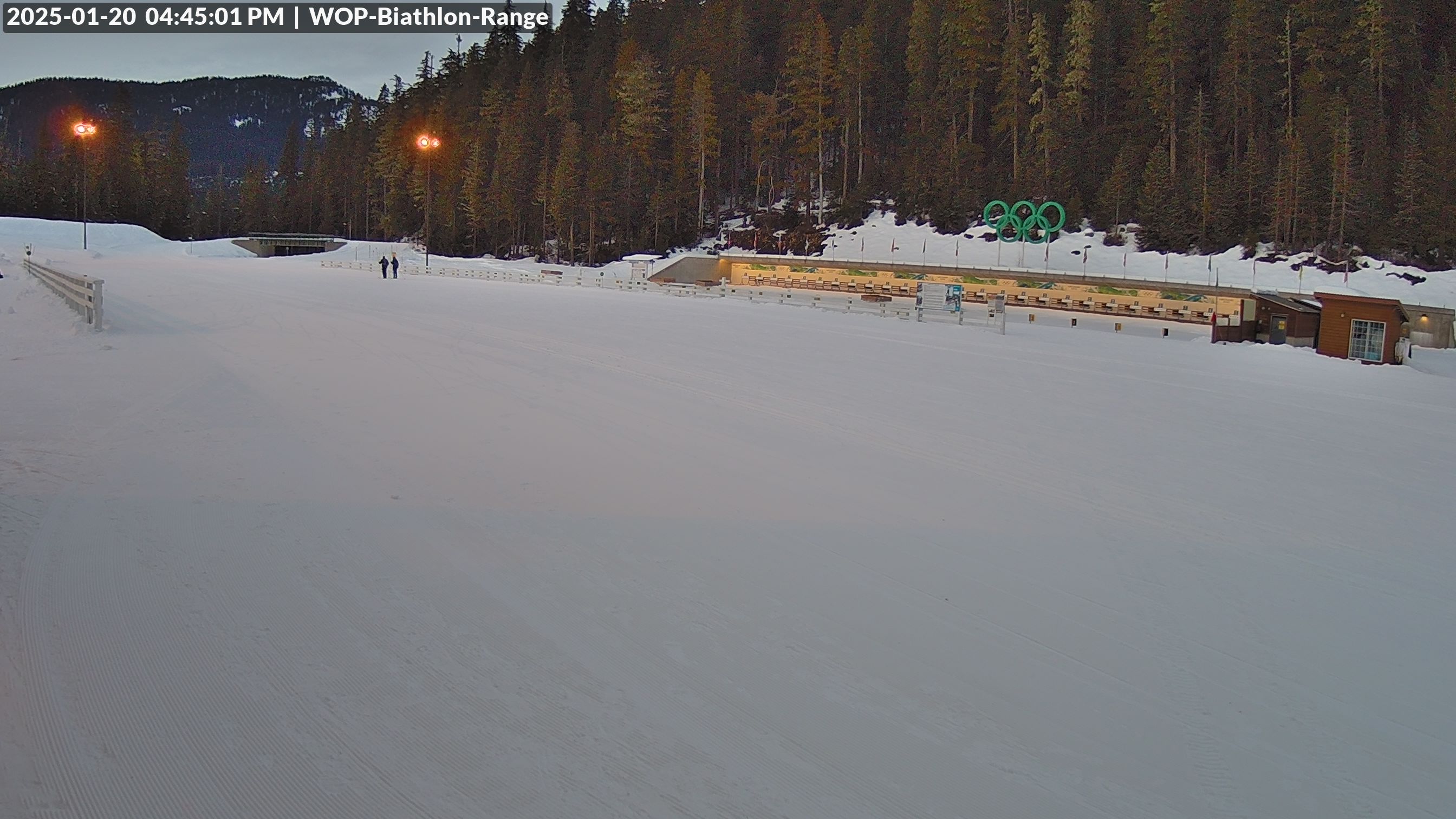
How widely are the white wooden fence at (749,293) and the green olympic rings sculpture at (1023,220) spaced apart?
14915 mm

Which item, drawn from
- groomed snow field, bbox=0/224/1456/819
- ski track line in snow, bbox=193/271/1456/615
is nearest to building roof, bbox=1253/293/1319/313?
ski track line in snow, bbox=193/271/1456/615

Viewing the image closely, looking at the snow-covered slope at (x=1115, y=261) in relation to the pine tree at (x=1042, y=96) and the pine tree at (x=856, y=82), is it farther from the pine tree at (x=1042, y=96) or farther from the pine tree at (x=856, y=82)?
the pine tree at (x=856, y=82)

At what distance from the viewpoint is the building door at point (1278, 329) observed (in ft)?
83.5

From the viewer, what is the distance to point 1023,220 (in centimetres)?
5559

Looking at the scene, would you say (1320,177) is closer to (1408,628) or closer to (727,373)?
(727,373)

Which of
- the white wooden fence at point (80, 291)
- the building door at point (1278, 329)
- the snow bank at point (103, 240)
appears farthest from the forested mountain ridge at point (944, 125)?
the white wooden fence at point (80, 291)

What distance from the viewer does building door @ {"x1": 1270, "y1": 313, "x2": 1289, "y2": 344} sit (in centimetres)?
2544

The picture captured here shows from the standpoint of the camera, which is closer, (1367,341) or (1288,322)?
(1367,341)

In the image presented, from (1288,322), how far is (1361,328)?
257cm

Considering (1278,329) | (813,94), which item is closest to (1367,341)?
(1278,329)

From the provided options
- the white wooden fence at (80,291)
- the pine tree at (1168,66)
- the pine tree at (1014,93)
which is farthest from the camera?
the pine tree at (1014,93)

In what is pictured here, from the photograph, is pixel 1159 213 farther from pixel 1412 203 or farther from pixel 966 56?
pixel 966 56

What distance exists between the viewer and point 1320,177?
47219 mm

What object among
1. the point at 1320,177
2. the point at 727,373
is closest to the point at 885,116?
the point at 1320,177
